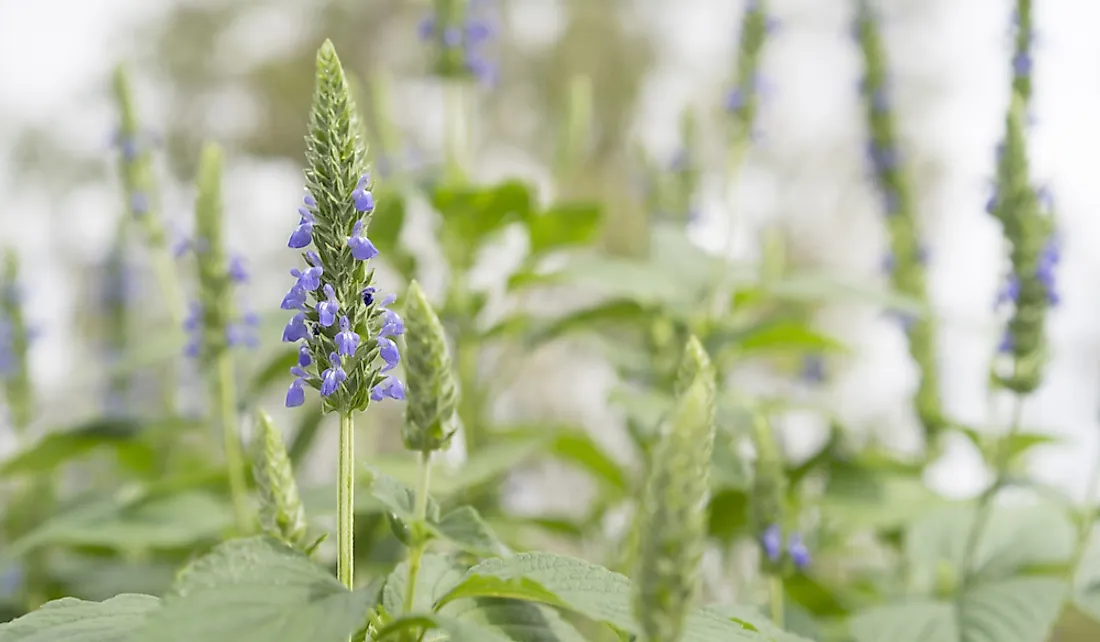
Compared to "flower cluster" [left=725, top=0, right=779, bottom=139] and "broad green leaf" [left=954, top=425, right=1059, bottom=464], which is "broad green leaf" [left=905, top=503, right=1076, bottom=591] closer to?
"broad green leaf" [left=954, top=425, right=1059, bottom=464]

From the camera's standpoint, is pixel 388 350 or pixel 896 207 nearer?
pixel 388 350

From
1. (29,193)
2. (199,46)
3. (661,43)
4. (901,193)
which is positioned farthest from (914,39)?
(29,193)

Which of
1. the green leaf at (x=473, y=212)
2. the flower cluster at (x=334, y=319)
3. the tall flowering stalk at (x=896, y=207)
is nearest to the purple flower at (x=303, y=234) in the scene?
the flower cluster at (x=334, y=319)

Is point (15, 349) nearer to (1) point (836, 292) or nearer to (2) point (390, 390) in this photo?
(2) point (390, 390)

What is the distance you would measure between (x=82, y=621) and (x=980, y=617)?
1.66 m

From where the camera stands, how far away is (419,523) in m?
0.99

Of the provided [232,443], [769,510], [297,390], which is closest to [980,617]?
[769,510]

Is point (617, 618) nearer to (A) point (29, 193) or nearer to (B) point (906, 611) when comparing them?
(B) point (906, 611)

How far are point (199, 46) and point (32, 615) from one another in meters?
11.4

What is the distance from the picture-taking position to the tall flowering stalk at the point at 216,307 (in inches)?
80.2

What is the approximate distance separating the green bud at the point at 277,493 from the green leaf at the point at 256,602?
169mm

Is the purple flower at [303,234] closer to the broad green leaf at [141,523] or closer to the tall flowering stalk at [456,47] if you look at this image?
the broad green leaf at [141,523]

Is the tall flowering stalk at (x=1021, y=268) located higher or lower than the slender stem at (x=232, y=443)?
higher

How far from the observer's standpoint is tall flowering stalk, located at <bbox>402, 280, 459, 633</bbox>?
3.05 ft
